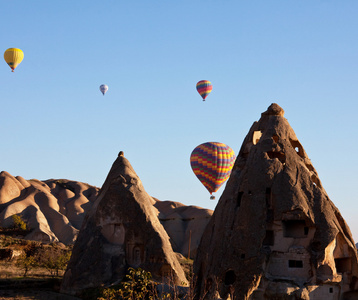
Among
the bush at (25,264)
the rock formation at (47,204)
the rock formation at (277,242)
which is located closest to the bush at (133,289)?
the rock formation at (277,242)

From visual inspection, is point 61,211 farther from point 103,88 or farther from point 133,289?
point 133,289

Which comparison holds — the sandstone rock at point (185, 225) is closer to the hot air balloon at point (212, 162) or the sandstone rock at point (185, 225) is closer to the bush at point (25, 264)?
the hot air balloon at point (212, 162)

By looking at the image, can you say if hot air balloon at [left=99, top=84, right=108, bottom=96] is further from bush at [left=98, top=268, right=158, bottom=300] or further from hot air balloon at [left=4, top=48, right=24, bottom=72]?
bush at [left=98, top=268, right=158, bottom=300]

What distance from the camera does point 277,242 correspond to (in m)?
22.9

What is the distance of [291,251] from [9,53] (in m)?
37.0

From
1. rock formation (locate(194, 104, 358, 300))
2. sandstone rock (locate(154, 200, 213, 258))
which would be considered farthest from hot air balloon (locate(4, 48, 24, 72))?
rock formation (locate(194, 104, 358, 300))

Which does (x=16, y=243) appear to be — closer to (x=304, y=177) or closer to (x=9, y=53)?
(x=9, y=53)

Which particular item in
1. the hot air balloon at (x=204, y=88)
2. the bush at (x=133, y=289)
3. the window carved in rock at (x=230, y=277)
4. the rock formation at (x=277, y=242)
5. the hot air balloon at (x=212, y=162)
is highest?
the hot air balloon at (x=204, y=88)

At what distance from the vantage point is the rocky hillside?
225 ft

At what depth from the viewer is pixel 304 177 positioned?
23859 mm

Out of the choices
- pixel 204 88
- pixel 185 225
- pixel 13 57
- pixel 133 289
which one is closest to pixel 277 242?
pixel 133 289

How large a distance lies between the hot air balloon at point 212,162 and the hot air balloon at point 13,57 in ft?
62.2

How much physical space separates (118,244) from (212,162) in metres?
16.7

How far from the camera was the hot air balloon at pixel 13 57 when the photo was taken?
50719 mm
